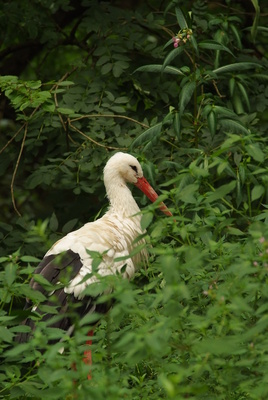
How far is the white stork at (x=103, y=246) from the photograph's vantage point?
4.80m

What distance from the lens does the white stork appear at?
4797mm

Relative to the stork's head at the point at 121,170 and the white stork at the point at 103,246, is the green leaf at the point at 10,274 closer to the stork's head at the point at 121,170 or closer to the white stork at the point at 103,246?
the white stork at the point at 103,246

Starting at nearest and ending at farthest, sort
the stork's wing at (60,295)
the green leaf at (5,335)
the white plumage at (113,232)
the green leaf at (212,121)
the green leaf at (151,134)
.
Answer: the green leaf at (5,335), the stork's wing at (60,295), the white plumage at (113,232), the green leaf at (212,121), the green leaf at (151,134)

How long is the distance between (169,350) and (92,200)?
362 centimetres

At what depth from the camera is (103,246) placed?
521cm

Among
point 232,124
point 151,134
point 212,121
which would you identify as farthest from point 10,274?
point 232,124

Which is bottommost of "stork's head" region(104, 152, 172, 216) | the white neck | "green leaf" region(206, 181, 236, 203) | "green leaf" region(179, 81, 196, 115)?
the white neck

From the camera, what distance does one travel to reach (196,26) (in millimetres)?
6727

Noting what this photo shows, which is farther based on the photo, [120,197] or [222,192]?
[120,197]

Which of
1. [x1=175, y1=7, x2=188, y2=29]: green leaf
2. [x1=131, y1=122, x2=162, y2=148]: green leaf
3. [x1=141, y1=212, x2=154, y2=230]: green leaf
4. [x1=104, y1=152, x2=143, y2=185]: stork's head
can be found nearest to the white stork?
[x1=104, y1=152, x2=143, y2=185]: stork's head

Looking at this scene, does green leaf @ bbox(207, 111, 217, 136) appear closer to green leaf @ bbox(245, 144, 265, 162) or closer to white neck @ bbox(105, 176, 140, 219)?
white neck @ bbox(105, 176, 140, 219)

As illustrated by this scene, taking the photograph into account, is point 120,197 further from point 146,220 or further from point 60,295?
point 146,220

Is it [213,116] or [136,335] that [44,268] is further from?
[136,335]

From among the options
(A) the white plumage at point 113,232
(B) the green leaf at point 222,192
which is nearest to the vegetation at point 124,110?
(A) the white plumage at point 113,232
